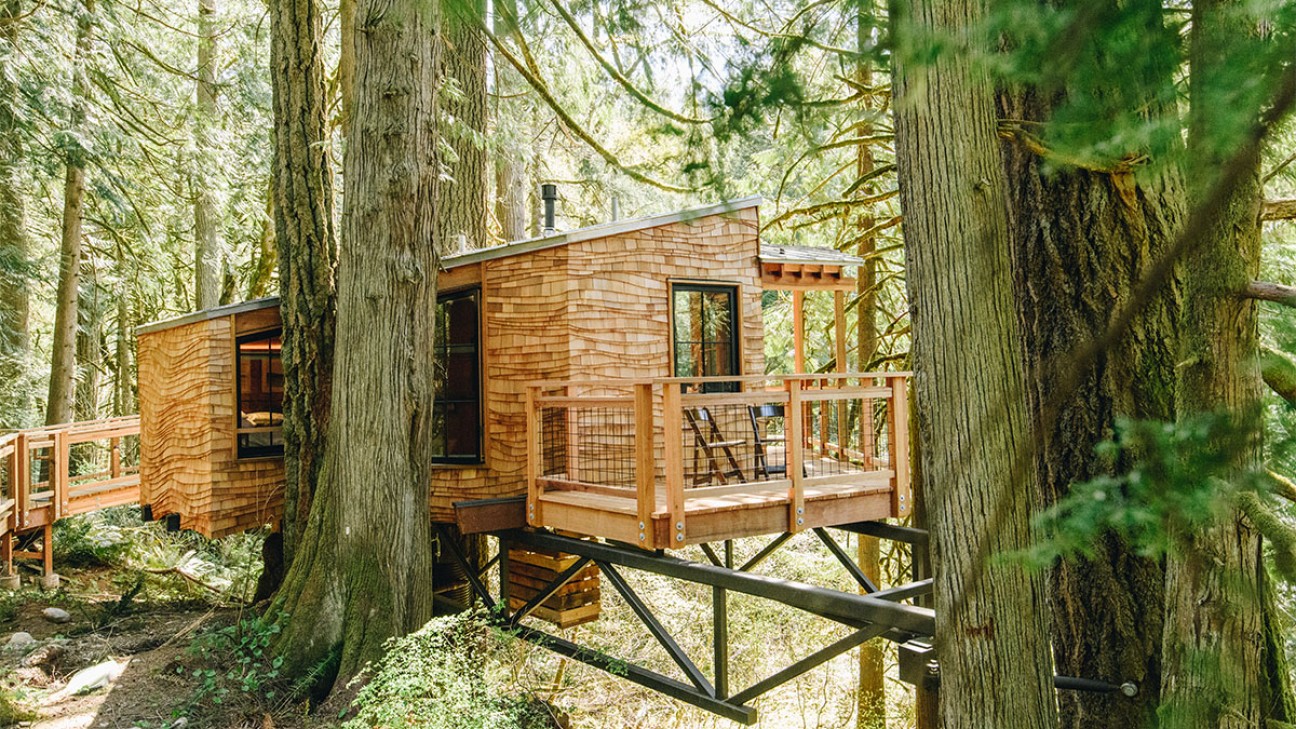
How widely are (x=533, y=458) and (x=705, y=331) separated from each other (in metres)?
2.43

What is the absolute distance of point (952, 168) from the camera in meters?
3.12

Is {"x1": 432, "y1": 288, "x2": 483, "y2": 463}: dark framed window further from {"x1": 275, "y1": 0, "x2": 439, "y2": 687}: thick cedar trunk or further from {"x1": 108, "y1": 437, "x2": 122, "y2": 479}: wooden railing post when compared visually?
{"x1": 108, "y1": 437, "x2": 122, "y2": 479}: wooden railing post

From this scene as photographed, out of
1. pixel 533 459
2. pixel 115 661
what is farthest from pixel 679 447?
pixel 115 661

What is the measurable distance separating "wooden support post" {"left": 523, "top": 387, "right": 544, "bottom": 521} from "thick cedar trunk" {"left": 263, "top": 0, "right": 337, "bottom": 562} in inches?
79.6

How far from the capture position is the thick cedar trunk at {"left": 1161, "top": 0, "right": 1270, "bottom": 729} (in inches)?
91.7

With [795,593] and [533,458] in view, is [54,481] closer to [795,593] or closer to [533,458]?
[533,458]

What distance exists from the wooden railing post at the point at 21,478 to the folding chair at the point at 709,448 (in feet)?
27.5

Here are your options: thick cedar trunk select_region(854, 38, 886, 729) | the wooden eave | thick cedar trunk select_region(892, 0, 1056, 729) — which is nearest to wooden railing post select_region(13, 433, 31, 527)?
the wooden eave

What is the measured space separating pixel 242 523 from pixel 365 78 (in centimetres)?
446

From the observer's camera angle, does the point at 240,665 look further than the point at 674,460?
Yes

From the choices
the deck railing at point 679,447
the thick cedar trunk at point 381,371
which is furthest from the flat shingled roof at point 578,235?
the deck railing at point 679,447

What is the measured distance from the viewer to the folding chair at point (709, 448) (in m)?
7.27

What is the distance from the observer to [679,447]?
5.27m

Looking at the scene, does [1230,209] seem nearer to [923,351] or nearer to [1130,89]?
[1130,89]
